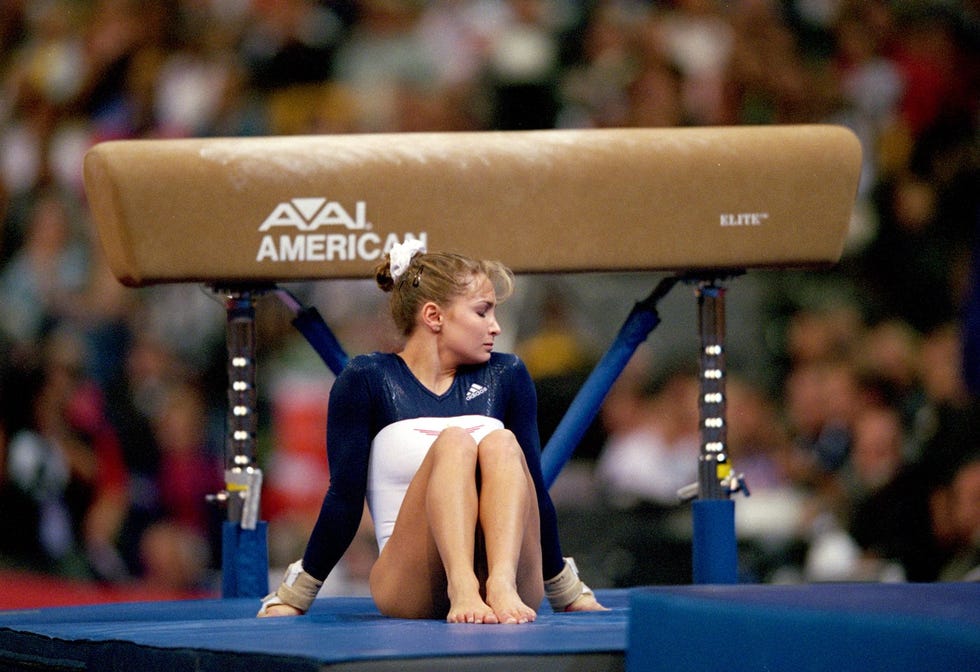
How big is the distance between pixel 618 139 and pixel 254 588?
149 centimetres

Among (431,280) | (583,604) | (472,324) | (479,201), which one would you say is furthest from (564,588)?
(479,201)

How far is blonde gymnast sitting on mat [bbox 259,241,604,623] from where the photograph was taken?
7.99 feet

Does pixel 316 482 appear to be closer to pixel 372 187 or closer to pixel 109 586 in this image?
pixel 109 586

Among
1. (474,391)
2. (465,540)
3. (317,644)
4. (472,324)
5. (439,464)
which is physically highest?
(472,324)

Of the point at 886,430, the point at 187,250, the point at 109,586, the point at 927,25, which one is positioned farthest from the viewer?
the point at 109,586

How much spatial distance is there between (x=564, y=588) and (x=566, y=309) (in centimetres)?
277

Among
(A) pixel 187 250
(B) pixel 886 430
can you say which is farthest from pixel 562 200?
(B) pixel 886 430

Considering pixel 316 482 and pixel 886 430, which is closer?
pixel 886 430

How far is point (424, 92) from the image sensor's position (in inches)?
237

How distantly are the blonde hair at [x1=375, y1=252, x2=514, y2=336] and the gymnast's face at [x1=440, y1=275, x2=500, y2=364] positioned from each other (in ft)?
0.06

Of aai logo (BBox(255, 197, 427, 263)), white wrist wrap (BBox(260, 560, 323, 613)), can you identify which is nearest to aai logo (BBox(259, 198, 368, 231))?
aai logo (BBox(255, 197, 427, 263))

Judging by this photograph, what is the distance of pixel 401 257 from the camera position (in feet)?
9.14

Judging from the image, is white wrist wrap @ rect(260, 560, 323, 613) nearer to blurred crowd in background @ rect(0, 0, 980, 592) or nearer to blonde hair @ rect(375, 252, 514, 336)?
blonde hair @ rect(375, 252, 514, 336)

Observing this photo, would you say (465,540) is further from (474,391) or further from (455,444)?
(474,391)
